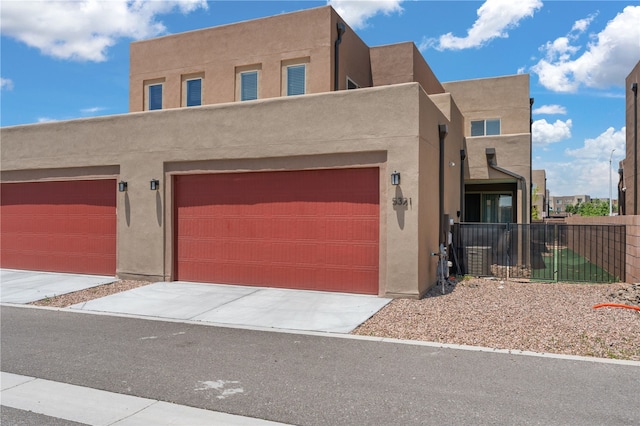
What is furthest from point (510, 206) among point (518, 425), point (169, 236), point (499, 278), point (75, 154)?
point (518, 425)

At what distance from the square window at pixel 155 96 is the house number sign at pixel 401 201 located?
398 inches

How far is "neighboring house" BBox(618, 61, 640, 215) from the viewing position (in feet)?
62.0

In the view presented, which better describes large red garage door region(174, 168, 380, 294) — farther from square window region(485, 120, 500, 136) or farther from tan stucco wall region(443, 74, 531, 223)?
square window region(485, 120, 500, 136)

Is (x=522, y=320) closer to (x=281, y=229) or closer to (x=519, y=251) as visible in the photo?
(x=281, y=229)

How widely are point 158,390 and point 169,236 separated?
7.85 m

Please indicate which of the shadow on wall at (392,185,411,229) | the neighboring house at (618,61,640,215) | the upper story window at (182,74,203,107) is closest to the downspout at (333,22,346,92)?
the upper story window at (182,74,203,107)

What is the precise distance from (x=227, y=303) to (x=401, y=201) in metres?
4.35

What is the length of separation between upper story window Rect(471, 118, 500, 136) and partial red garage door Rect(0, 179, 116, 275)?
14541mm

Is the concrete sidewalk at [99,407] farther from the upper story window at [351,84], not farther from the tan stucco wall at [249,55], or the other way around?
the upper story window at [351,84]

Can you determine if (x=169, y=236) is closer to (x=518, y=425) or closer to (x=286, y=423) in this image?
(x=286, y=423)

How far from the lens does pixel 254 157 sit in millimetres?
11891

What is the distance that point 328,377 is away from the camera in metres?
5.80

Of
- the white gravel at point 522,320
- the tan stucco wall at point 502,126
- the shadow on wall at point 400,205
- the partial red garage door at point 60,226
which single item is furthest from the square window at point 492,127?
the partial red garage door at point 60,226

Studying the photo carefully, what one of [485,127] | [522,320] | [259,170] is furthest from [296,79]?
[522,320]
